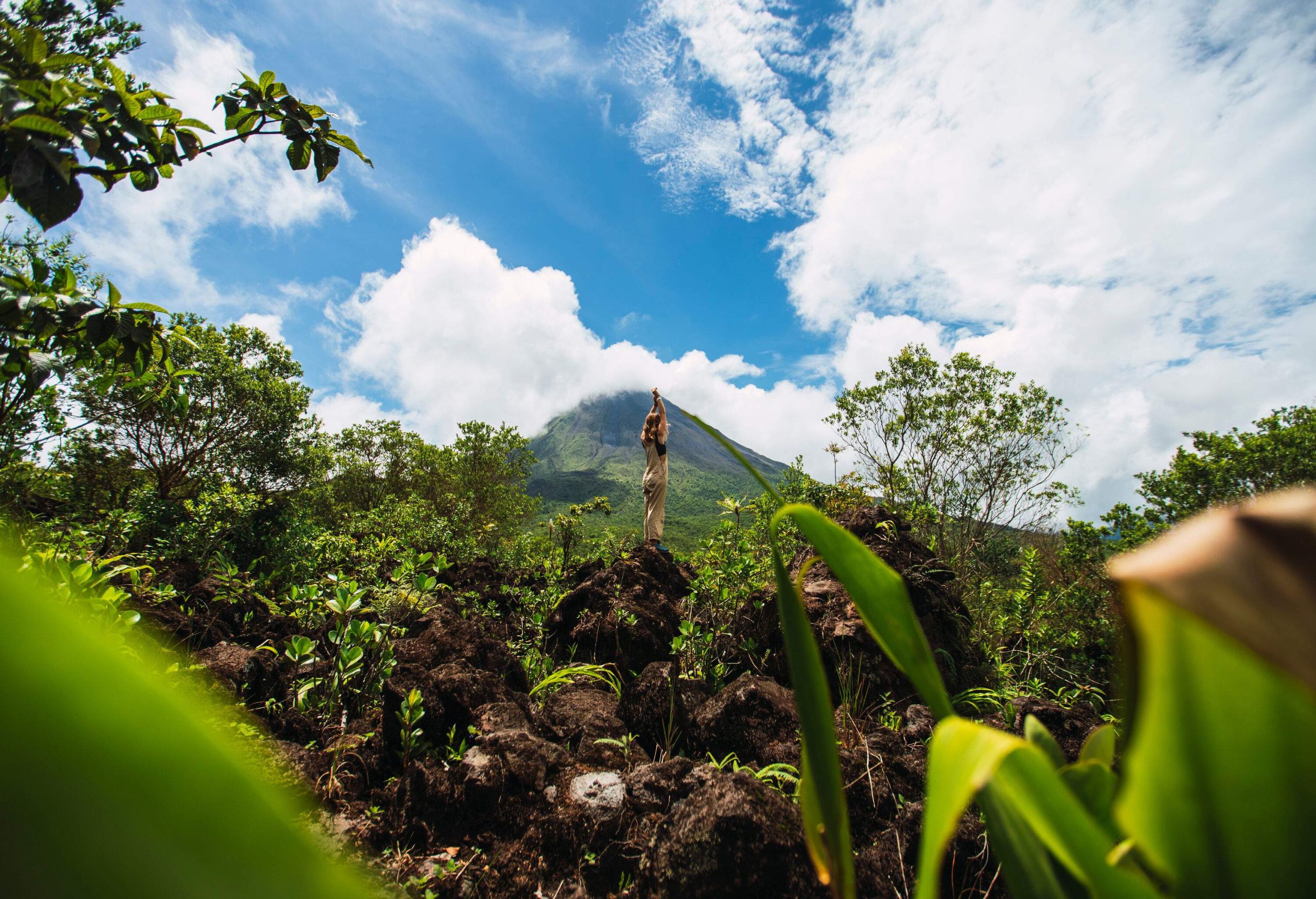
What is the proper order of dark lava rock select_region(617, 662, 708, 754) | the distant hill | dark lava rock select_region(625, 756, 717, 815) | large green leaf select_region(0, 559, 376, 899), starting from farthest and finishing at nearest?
1. the distant hill
2. dark lava rock select_region(617, 662, 708, 754)
3. dark lava rock select_region(625, 756, 717, 815)
4. large green leaf select_region(0, 559, 376, 899)

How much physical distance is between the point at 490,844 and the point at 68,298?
2.18 meters

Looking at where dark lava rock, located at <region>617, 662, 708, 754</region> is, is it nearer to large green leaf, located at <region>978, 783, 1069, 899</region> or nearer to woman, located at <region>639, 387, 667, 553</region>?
large green leaf, located at <region>978, 783, 1069, 899</region>

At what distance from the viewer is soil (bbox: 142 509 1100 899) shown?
51.1 inches

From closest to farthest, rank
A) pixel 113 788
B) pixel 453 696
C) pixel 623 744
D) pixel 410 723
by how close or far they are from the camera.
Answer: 1. pixel 113 788
2. pixel 410 723
3. pixel 623 744
4. pixel 453 696

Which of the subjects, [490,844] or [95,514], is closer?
[490,844]

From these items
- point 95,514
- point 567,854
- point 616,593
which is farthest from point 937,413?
point 95,514

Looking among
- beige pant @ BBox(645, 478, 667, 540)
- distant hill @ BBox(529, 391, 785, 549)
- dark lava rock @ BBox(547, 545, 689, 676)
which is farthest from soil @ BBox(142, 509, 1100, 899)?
distant hill @ BBox(529, 391, 785, 549)

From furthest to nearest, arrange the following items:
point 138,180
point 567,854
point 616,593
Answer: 1. point 616,593
2. point 138,180
3. point 567,854

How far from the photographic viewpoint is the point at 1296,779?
26 cm

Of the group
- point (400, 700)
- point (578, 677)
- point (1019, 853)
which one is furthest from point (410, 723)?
point (1019, 853)

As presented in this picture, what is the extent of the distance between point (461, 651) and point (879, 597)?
7.90ft

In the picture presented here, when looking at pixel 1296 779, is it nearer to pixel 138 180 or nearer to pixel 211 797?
pixel 211 797

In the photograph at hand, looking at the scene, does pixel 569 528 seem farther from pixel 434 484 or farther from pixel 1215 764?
pixel 434 484

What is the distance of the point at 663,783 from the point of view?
5.33 feet
